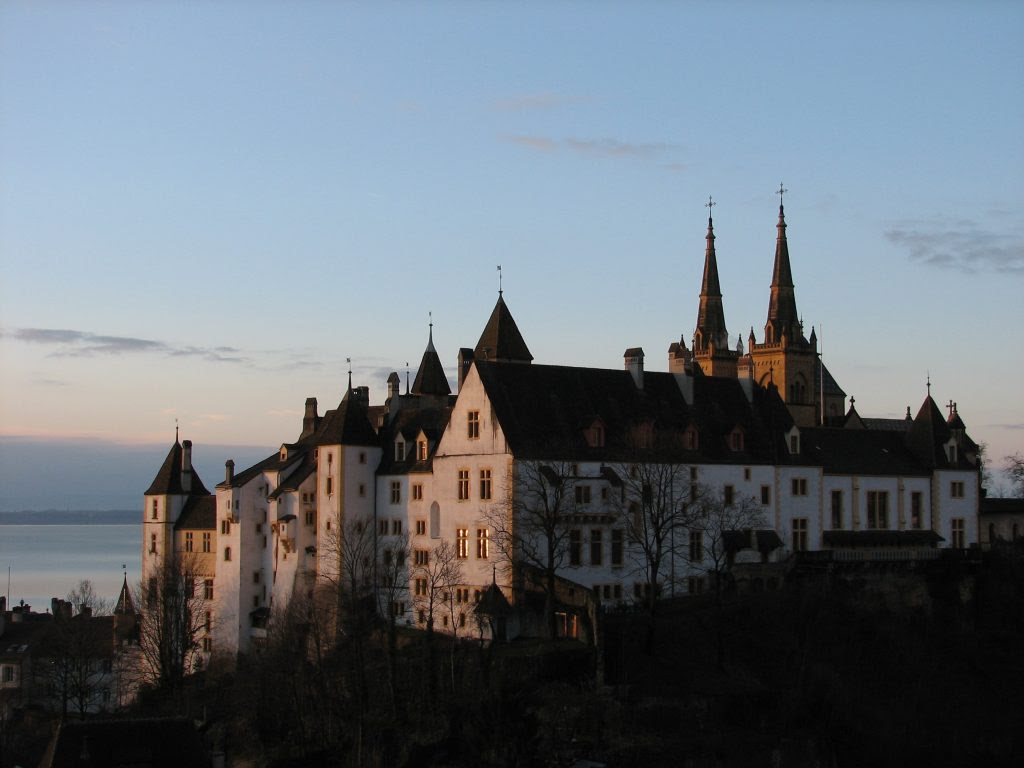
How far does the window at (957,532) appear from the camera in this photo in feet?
250

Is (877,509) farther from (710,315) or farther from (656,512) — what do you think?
(710,315)

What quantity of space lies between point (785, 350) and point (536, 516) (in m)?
72.0

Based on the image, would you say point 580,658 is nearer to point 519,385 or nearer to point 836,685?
point 836,685

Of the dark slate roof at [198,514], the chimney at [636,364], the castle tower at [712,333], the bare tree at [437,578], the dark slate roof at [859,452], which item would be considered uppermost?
the castle tower at [712,333]

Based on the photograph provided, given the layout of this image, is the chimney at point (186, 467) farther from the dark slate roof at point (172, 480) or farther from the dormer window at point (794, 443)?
the dormer window at point (794, 443)

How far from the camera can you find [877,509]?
74.2m

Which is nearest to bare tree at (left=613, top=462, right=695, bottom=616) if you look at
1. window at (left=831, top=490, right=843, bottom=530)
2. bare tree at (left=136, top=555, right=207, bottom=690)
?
window at (left=831, top=490, right=843, bottom=530)

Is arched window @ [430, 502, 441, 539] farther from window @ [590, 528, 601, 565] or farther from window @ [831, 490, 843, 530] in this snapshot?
window @ [831, 490, 843, 530]

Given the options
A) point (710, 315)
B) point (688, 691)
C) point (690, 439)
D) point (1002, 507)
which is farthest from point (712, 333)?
point (688, 691)

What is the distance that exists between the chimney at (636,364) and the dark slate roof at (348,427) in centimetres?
1269

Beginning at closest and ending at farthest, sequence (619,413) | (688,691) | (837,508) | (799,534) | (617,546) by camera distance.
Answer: (688,691) < (617,546) < (619,413) < (799,534) < (837,508)

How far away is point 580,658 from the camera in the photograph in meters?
56.5

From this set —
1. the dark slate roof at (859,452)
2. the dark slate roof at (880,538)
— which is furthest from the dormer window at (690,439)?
the dark slate roof at (880,538)

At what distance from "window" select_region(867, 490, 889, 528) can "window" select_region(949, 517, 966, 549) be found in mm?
4120
